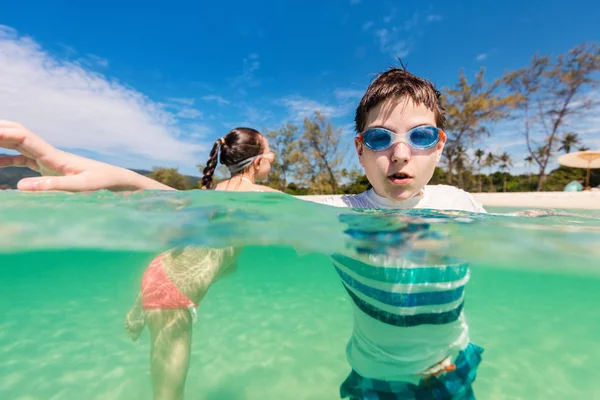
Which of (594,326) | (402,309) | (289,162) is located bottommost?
(594,326)

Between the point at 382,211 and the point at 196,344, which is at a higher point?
the point at 382,211

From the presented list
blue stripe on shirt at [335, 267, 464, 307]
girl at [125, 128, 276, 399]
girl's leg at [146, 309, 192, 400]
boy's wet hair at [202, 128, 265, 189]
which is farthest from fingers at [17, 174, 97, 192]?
boy's wet hair at [202, 128, 265, 189]

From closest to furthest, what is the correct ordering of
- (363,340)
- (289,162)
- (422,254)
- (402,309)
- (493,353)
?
(402,309)
(363,340)
(422,254)
(493,353)
(289,162)

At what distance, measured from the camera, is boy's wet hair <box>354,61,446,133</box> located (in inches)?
87.6

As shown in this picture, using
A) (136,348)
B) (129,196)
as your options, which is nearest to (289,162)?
(136,348)

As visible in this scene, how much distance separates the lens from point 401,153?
6.68 ft

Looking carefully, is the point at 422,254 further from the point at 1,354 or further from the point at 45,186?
the point at 1,354

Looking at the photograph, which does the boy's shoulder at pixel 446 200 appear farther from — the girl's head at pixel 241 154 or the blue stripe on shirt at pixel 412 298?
the girl's head at pixel 241 154

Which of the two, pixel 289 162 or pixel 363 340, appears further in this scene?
pixel 289 162

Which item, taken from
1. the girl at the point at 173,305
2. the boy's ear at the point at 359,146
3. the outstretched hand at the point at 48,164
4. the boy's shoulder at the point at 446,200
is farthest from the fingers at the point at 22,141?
the boy's shoulder at the point at 446,200

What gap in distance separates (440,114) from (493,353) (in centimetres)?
503

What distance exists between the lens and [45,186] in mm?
1888

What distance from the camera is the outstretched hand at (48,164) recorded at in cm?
177

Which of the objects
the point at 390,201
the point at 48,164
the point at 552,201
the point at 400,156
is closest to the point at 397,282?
the point at 390,201
